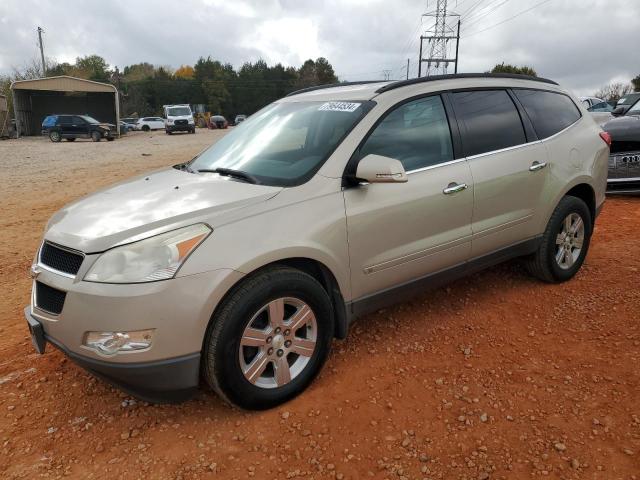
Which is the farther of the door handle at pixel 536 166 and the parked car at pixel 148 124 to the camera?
the parked car at pixel 148 124

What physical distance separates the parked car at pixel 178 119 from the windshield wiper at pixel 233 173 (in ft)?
116

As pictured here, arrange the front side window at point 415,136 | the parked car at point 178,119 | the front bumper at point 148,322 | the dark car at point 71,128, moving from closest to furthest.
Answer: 1. the front bumper at point 148,322
2. the front side window at point 415,136
3. the dark car at point 71,128
4. the parked car at point 178,119

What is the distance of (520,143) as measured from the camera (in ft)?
13.1

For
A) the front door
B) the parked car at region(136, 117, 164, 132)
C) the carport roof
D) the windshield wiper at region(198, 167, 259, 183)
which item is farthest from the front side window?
the parked car at region(136, 117, 164, 132)

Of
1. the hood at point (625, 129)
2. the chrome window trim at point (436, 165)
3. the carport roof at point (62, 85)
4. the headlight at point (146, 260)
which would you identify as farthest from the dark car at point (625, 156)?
the carport roof at point (62, 85)

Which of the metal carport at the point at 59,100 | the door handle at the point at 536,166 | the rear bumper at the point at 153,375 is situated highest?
the metal carport at the point at 59,100

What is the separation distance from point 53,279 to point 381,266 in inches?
72.8

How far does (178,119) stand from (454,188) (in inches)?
1419

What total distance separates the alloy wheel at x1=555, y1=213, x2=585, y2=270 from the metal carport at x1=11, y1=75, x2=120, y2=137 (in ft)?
111

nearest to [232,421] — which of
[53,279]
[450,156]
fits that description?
[53,279]

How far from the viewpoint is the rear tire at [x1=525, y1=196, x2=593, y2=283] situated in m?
4.26

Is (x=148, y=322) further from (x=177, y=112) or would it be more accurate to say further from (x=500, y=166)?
(x=177, y=112)

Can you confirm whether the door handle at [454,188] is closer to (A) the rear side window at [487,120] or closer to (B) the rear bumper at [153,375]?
(A) the rear side window at [487,120]

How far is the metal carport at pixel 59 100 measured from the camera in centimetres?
3344
